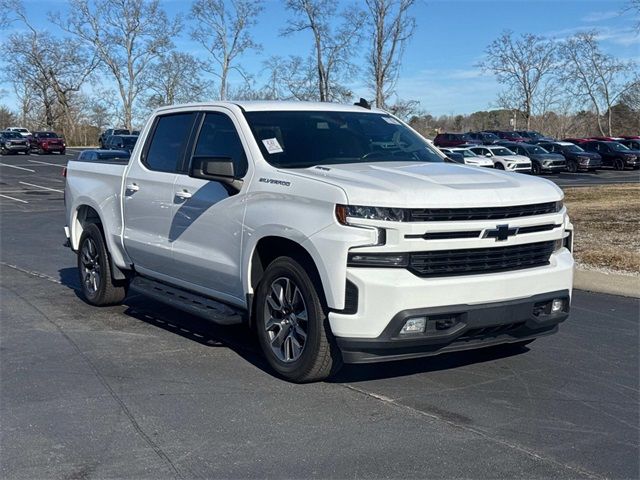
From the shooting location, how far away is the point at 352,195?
4.68 metres

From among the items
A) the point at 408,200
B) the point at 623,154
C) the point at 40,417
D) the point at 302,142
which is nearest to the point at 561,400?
the point at 408,200

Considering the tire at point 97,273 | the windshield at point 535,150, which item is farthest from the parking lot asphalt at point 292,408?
the windshield at point 535,150

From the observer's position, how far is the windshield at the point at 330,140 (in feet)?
19.0

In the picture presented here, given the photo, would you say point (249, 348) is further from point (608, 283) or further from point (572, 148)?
point (572, 148)

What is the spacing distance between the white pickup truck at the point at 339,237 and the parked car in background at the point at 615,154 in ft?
123

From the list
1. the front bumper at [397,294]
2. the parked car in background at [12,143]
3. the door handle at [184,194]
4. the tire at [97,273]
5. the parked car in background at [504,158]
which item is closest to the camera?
the front bumper at [397,294]

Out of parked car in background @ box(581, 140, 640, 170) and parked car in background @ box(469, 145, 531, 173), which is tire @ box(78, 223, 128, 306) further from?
parked car in background @ box(581, 140, 640, 170)

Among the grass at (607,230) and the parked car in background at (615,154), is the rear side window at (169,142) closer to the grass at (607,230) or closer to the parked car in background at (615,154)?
the grass at (607,230)

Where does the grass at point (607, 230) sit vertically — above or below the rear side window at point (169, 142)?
below

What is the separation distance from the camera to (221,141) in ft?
20.3

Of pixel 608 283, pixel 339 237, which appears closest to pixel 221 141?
pixel 339 237

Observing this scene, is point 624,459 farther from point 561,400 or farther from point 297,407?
point 297,407

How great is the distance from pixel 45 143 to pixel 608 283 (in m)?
55.3

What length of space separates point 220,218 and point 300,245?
3.34 feet
